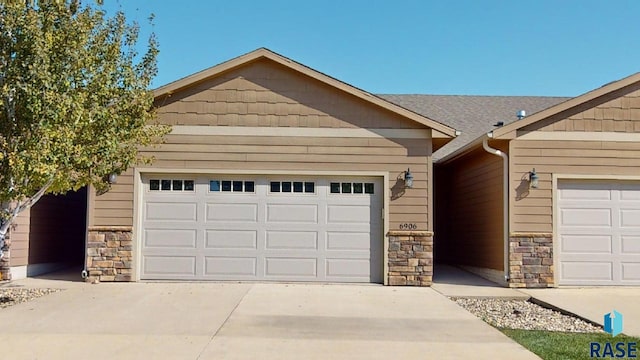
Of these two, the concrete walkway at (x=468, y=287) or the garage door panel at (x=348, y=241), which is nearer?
the concrete walkway at (x=468, y=287)

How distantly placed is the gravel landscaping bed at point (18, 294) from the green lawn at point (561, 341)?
6933 millimetres

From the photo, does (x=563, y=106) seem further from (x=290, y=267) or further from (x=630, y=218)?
(x=290, y=267)

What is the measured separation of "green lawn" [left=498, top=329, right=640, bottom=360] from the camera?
19.7 feet

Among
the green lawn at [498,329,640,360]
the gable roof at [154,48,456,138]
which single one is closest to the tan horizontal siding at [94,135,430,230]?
the gable roof at [154,48,456,138]

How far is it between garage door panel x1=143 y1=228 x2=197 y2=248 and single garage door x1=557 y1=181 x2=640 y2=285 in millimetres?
6808

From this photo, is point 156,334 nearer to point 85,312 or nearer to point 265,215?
point 85,312

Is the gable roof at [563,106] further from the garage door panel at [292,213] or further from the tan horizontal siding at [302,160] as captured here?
the garage door panel at [292,213]

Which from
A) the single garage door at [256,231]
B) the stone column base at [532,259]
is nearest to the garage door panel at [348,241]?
the single garage door at [256,231]

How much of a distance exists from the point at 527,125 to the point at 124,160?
711 cm

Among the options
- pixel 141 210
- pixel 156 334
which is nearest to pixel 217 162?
pixel 141 210

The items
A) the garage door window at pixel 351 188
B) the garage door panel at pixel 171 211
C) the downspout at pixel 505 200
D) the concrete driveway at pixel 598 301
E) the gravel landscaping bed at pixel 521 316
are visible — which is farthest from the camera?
the garage door window at pixel 351 188

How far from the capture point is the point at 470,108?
1780 cm

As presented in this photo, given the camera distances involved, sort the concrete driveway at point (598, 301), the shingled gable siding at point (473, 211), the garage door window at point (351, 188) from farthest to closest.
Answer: the shingled gable siding at point (473, 211) < the garage door window at point (351, 188) < the concrete driveway at point (598, 301)

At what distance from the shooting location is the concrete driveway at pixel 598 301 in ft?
26.0
